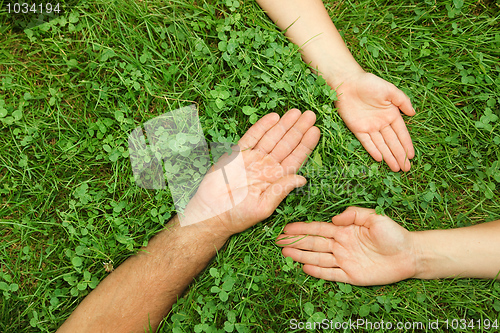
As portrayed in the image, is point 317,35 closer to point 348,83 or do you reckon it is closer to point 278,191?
point 348,83

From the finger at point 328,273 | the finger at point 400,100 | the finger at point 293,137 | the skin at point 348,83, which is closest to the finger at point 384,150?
the skin at point 348,83

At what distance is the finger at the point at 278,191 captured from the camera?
2445mm

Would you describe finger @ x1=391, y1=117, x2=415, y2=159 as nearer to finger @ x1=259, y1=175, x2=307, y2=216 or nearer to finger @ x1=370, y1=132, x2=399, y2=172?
finger @ x1=370, y1=132, x2=399, y2=172

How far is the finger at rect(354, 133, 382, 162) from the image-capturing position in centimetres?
267

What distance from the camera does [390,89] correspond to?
2.58m

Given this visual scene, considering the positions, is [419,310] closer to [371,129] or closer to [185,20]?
[371,129]

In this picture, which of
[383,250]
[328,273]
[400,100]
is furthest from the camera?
[400,100]

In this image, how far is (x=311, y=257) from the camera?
8.32ft

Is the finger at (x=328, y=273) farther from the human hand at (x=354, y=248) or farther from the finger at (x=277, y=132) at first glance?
the finger at (x=277, y=132)

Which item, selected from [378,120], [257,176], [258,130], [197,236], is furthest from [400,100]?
[197,236]

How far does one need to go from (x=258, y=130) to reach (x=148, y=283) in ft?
4.86

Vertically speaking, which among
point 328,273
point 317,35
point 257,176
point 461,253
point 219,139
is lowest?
point 461,253

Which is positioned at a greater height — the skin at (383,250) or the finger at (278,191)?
the finger at (278,191)

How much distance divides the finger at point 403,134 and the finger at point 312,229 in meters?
0.93
